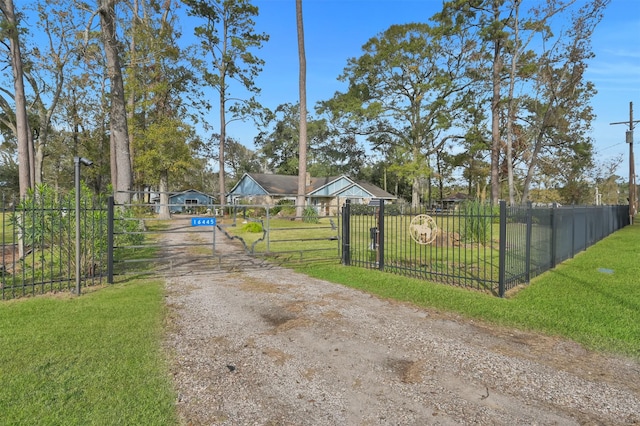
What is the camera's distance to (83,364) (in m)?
3.47

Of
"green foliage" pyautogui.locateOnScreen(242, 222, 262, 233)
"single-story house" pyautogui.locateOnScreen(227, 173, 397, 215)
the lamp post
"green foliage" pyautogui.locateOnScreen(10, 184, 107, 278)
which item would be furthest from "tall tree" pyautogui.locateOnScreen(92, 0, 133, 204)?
"single-story house" pyautogui.locateOnScreen(227, 173, 397, 215)

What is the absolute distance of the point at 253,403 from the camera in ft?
9.48

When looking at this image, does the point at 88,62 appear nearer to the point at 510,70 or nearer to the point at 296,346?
the point at 296,346

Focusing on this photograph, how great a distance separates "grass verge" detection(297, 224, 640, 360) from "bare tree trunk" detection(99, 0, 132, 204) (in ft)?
20.1

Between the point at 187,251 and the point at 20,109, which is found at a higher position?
the point at 20,109

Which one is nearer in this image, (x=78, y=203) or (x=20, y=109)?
(x=78, y=203)

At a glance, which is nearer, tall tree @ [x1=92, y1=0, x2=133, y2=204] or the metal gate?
the metal gate

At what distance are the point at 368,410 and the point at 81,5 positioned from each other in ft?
42.9

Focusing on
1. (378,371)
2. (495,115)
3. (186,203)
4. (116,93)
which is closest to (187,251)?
(116,93)

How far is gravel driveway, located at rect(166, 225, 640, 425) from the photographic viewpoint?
2.76 metres

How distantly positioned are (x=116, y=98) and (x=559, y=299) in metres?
11.7

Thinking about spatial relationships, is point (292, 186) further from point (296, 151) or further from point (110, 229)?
point (110, 229)

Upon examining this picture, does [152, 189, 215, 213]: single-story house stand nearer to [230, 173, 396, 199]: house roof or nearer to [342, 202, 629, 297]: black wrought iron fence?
[342, 202, 629, 297]: black wrought iron fence

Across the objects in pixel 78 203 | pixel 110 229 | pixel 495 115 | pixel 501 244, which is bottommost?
pixel 501 244
